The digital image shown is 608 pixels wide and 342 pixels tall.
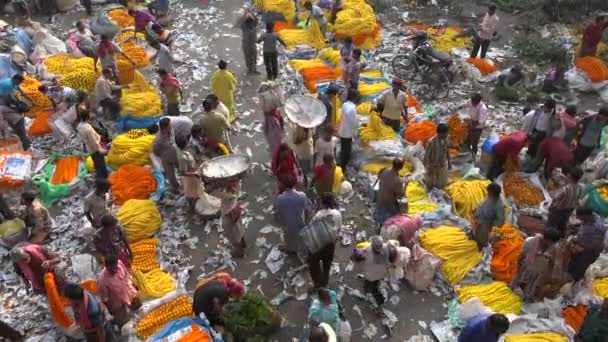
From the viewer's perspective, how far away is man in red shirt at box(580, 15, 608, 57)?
12.0 meters

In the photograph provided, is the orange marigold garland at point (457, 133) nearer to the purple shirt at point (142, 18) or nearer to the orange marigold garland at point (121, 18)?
the purple shirt at point (142, 18)

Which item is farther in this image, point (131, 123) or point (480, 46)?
point (480, 46)

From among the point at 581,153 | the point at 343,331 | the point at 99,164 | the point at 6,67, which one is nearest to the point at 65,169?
the point at 99,164

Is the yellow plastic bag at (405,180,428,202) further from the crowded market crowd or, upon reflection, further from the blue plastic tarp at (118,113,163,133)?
the blue plastic tarp at (118,113,163,133)

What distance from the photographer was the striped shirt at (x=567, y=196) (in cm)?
741

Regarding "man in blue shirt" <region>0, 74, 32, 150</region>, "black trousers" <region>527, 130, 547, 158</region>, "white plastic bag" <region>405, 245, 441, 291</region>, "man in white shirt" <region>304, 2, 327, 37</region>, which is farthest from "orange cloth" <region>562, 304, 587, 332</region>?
"man in blue shirt" <region>0, 74, 32, 150</region>

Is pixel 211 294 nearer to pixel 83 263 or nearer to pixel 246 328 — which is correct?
pixel 246 328

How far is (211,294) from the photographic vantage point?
19.4ft

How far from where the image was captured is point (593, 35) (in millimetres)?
12164

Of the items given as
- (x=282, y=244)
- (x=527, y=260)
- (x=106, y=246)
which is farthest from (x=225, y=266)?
(x=527, y=260)

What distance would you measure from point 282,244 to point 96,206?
9.21 ft

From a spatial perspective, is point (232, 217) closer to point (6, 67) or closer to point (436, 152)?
point (436, 152)

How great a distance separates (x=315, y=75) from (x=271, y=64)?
3.50ft

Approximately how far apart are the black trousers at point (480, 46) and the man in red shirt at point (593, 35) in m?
2.20
